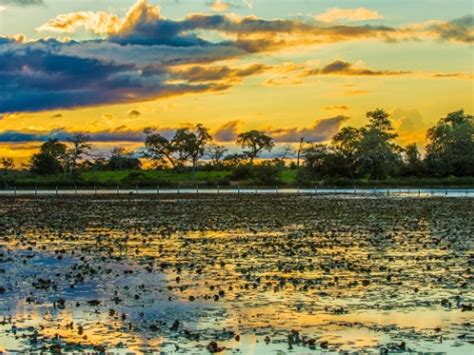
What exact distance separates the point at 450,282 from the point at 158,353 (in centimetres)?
1206

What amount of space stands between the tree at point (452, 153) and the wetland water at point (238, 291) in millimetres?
118965

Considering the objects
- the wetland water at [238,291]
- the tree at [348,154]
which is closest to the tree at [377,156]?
the tree at [348,154]

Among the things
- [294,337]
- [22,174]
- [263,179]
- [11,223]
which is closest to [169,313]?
Result: [294,337]

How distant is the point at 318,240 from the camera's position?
1549 inches

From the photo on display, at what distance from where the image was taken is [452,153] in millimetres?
160000

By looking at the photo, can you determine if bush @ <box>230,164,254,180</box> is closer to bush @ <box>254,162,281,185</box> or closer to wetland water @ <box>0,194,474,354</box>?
bush @ <box>254,162,281,185</box>

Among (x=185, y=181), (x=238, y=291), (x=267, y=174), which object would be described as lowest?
(x=238, y=291)

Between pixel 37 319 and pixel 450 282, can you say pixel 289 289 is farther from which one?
pixel 37 319

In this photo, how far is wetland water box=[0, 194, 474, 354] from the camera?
16.8 m

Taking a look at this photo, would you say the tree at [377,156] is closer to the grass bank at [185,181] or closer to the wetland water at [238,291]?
the grass bank at [185,181]

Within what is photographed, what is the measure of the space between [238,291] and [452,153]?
144 metres

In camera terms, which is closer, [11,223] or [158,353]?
[158,353]

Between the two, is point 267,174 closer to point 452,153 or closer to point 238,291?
point 452,153

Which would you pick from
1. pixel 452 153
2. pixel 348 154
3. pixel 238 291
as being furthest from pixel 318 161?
pixel 238 291
